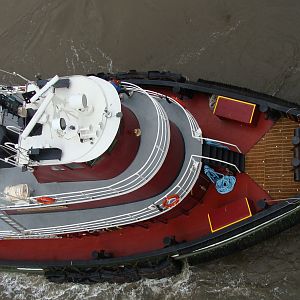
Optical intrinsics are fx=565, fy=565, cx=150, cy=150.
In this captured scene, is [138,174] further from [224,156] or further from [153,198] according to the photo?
[224,156]

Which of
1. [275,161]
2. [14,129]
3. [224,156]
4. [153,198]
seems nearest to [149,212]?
[153,198]

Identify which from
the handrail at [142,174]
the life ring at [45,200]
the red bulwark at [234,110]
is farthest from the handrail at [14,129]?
the red bulwark at [234,110]

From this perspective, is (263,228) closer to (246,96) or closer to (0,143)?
(246,96)

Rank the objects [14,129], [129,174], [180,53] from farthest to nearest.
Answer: [180,53] → [14,129] → [129,174]

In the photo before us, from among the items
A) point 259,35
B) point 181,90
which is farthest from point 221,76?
point 181,90

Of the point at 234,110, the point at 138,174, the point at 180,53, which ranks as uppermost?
the point at 180,53

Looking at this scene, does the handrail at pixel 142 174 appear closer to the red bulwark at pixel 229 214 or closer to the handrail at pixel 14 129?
the handrail at pixel 14 129
